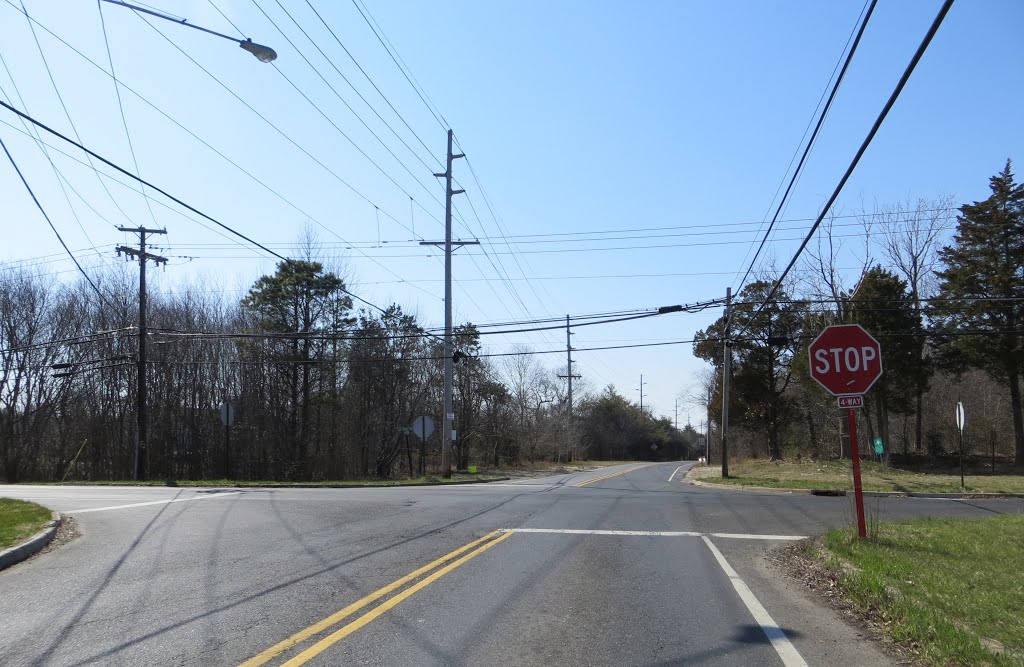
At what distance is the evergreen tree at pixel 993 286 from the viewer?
3466 centimetres

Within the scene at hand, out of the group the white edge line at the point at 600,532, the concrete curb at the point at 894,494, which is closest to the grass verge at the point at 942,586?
the white edge line at the point at 600,532

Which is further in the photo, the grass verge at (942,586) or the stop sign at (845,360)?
the stop sign at (845,360)

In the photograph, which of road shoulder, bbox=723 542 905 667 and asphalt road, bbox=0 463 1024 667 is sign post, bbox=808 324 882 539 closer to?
road shoulder, bbox=723 542 905 667

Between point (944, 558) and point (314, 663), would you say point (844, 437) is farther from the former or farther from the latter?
point (314, 663)

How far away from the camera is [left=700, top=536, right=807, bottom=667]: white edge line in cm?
548

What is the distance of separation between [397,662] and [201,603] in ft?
9.04

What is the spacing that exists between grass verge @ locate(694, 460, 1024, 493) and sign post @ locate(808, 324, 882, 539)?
14.3 metres

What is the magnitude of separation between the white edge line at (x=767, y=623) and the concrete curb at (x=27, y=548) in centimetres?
901

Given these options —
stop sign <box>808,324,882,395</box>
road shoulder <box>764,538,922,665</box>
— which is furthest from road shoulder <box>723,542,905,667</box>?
stop sign <box>808,324,882,395</box>

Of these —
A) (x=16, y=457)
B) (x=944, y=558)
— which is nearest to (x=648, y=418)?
(x=16, y=457)

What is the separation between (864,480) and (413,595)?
25.3 m

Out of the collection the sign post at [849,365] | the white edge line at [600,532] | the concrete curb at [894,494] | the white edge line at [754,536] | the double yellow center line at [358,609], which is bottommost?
the concrete curb at [894,494]

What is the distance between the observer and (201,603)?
689 centimetres

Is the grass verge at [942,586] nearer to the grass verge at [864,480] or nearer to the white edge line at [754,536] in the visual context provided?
the white edge line at [754,536]
